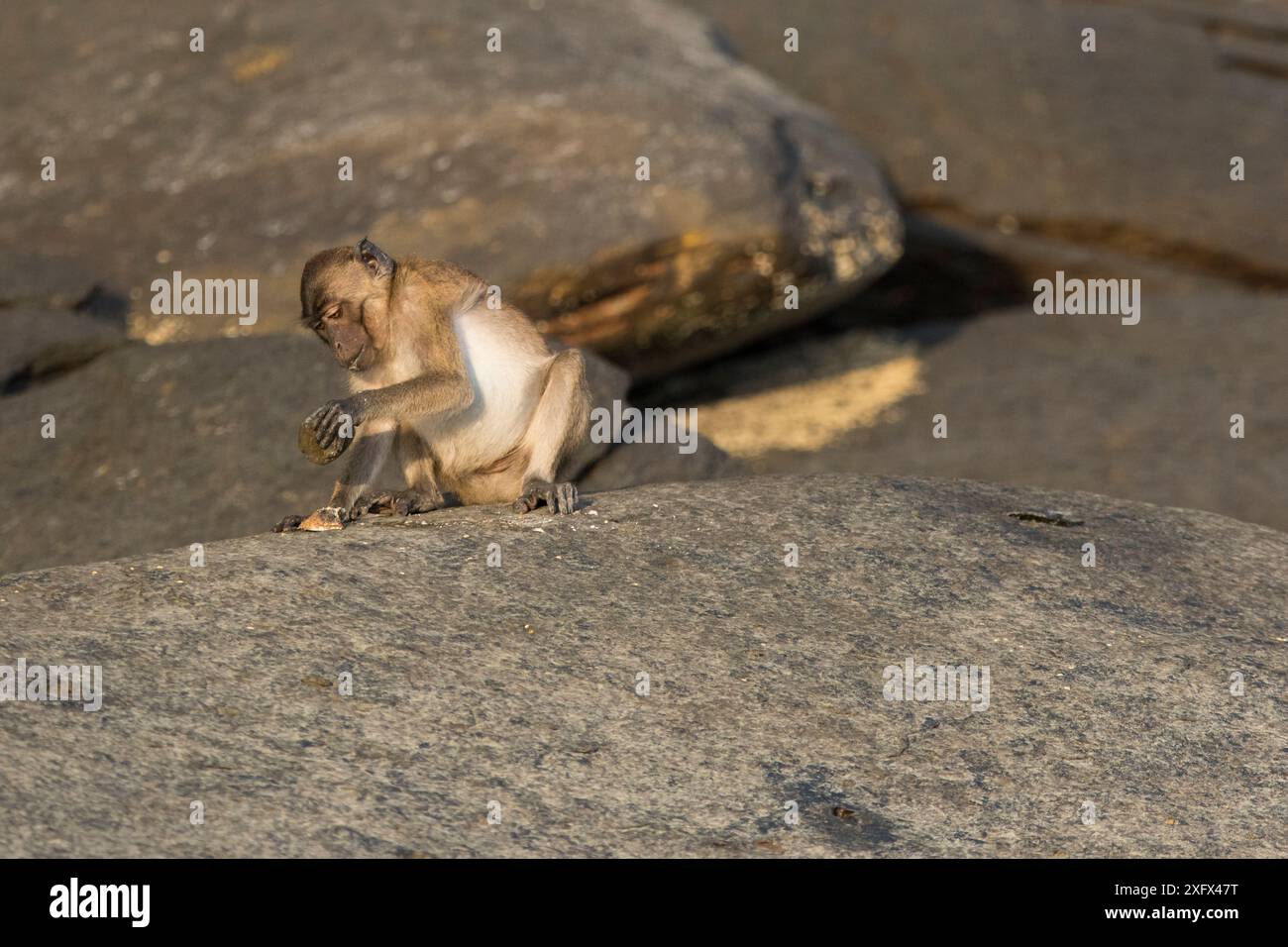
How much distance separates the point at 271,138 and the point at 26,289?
8.85 feet

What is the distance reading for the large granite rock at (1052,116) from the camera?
56.9 feet

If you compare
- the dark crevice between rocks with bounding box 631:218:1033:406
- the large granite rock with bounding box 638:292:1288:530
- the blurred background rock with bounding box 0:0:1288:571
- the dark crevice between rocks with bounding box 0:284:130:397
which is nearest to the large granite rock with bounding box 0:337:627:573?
the blurred background rock with bounding box 0:0:1288:571

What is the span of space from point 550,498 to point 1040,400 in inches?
326

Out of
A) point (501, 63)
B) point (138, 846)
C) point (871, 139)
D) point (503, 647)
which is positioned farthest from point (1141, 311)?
point (138, 846)

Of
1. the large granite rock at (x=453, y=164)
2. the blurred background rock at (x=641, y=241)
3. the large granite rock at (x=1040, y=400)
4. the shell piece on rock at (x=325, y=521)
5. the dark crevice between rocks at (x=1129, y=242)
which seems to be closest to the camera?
the shell piece on rock at (x=325, y=521)

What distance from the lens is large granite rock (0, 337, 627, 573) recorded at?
9.48 meters

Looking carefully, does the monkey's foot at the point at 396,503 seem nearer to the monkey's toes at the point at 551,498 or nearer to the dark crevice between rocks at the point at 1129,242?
the monkey's toes at the point at 551,498

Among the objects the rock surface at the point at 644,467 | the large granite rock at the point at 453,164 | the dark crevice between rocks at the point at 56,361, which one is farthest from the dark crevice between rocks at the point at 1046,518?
the dark crevice between rocks at the point at 56,361

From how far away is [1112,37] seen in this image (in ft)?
60.9

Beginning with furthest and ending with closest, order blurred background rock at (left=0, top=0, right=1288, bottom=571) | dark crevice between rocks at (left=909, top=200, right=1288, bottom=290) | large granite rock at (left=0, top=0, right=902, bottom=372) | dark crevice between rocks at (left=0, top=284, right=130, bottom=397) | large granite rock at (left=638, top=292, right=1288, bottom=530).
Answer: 1. dark crevice between rocks at (left=909, top=200, right=1288, bottom=290)
2. large granite rock at (left=638, top=292, right=1288, bottom=530)
3. large granite rock at (left=0, top=0, right=902, bottom=372)
4. dark crevice between rocks at (left=0, top=284, right=130, bottom=397)
5. blurred background rock at (left=0, top=0, right=1288, bottom=571)

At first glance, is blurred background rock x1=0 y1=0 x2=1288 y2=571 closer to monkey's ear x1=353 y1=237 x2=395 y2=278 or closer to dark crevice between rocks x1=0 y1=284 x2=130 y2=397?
dark crevice between rocks x1=0 y1=284 x2=130 y2=397

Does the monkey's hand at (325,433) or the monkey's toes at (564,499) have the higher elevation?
the monkey's hand at (325,433)

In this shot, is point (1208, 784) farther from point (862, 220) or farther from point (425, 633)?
point (862, 220)

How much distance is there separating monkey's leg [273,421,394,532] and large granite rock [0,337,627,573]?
202 cm
